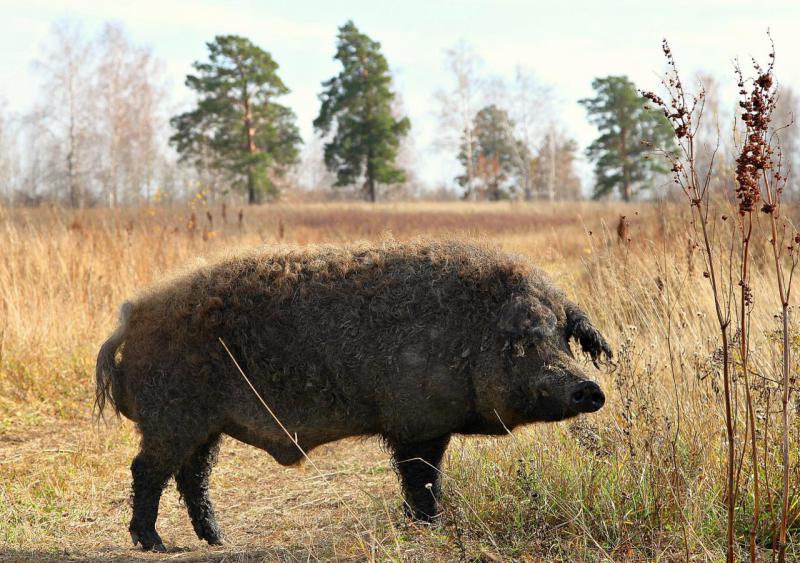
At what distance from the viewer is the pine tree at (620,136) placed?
4038 cm

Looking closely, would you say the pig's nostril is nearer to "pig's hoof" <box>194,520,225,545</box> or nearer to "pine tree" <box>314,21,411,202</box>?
"pig's hoof" <box>194,520,225,545</box>

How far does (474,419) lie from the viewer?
144 inches

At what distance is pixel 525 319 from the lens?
347 centimetres

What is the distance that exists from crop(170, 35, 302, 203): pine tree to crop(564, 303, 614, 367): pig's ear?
34.2 meters

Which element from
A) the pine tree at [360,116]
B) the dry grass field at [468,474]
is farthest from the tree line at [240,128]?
the dry grass field at [468,474]

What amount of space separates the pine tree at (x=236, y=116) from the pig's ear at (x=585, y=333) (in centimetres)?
3417

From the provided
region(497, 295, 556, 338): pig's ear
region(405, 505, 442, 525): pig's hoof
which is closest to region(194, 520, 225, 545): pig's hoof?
region(405, 505, 442, 525): pig's hoof

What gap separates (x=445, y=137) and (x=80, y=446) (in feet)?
136

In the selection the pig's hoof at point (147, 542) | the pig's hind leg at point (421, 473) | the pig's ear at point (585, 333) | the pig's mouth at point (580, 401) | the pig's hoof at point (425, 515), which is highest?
the pig's ear at point (585, 333)

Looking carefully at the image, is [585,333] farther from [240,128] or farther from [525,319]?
[240,128]

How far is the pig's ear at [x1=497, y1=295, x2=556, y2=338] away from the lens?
346 cm

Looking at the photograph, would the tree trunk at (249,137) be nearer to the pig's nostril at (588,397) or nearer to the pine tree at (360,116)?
the pine tree at (360,116)

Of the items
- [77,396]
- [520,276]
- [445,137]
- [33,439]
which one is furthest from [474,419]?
[445,137]

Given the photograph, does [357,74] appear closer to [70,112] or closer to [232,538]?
[70,112]
